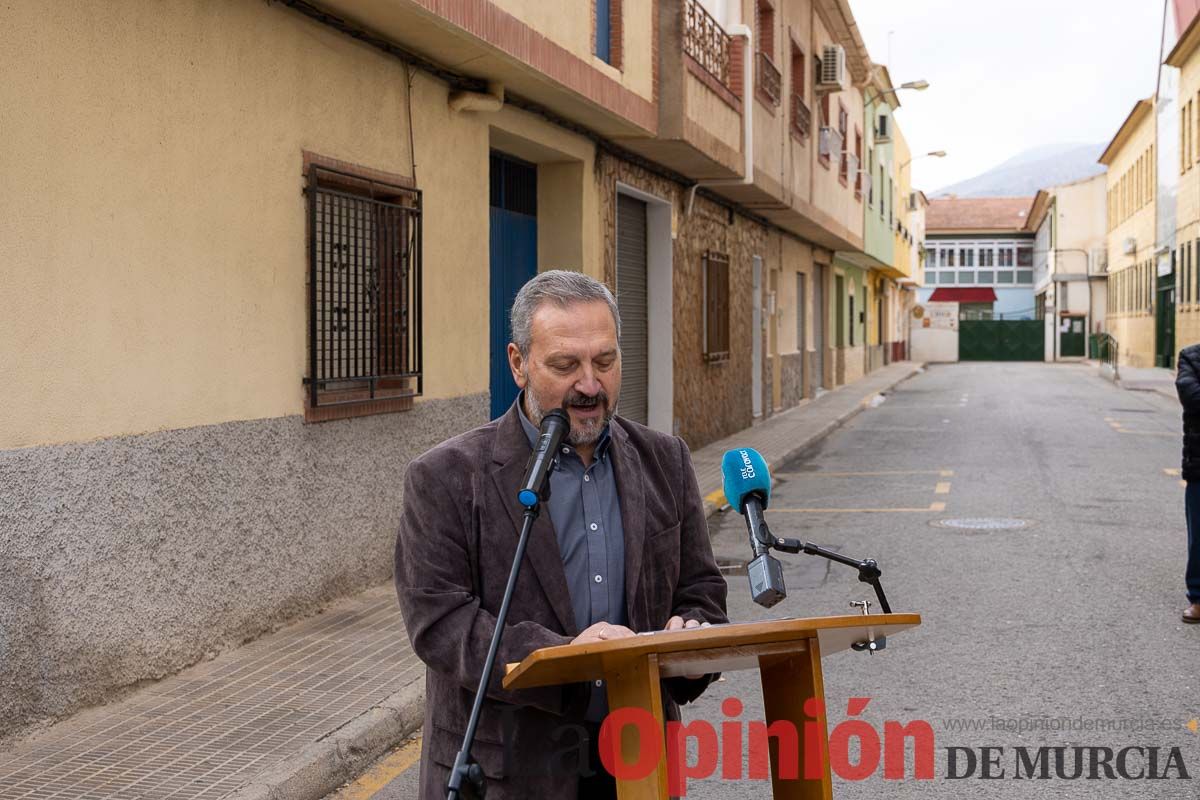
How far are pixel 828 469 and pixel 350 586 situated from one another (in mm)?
9345

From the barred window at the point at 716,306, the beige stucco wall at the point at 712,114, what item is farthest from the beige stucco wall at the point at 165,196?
the barred window at the point at 716,306

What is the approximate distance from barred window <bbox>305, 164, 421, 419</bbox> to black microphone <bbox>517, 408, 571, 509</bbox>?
5.45 metres

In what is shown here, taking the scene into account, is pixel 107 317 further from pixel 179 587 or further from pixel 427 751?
pixel 427 751

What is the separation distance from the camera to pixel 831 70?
2447 centimetres

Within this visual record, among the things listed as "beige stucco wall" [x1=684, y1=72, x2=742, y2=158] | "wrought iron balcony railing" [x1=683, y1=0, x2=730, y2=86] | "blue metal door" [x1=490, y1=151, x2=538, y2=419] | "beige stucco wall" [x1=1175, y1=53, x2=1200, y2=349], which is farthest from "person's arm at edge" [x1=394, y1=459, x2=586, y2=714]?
"beige stucco wall" [x1=1175, y1=53, x2=1200, y2=349]

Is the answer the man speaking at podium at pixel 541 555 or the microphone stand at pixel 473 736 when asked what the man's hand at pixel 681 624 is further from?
the microphone stand at pixel 473 736

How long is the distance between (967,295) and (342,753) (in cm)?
7712

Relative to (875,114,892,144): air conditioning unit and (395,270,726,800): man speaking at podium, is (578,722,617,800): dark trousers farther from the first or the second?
(875,114,892,144): air conditioning unit

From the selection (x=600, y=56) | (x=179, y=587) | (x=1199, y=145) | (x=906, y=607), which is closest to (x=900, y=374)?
(x=1199, y=145)

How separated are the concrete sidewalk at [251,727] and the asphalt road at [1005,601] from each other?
0.42 m

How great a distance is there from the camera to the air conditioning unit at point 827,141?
24.3 m

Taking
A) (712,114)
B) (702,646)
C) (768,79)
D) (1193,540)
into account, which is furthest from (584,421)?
(768,79)

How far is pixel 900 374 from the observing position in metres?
43.4

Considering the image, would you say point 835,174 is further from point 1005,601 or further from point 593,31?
point 1005,601
